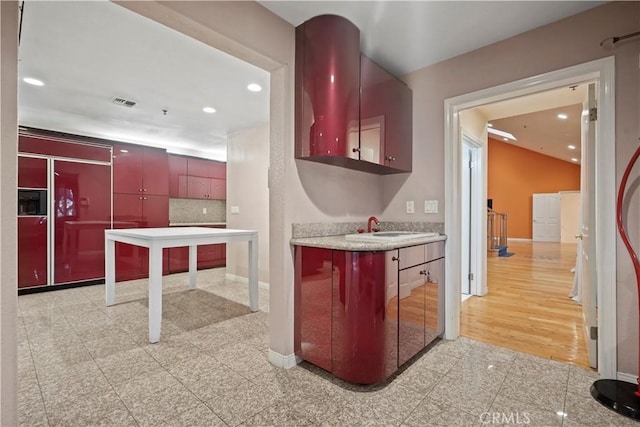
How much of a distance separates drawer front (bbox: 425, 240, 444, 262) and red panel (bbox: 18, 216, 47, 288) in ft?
16.4

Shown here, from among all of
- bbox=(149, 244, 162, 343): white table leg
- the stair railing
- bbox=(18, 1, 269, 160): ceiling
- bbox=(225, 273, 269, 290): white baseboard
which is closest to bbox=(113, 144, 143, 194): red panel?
bbox=(18, 1, 269, 160): ceiling

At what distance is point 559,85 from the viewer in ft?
6.72

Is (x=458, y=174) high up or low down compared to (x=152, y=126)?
down

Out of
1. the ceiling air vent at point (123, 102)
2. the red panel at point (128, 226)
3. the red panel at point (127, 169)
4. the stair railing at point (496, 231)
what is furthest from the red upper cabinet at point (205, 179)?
the stair railing at point (496, 231)

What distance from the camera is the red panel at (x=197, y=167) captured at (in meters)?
5.84

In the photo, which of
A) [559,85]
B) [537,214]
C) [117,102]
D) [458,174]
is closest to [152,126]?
[117,102]

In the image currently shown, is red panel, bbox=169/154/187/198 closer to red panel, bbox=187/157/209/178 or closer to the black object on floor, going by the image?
red panel, bbox=187/157/209/178

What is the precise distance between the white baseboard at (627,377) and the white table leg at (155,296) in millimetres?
3341

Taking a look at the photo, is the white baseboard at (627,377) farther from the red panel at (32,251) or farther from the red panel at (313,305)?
the red panel at (32,251)

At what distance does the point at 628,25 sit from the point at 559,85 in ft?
1.41

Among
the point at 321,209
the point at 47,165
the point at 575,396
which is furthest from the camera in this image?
the point at 47,165

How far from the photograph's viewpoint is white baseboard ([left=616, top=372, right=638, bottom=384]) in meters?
1.77

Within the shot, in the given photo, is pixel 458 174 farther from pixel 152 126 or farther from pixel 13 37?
pixel 152 126

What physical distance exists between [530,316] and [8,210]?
160 inches
